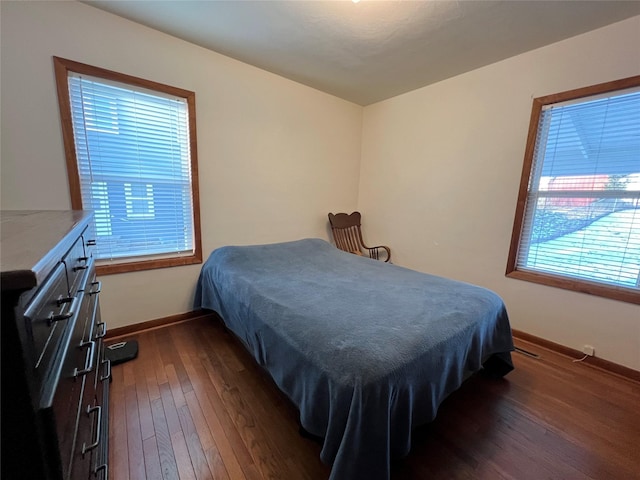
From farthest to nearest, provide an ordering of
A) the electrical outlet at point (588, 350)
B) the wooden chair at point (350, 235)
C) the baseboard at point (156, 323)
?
the wooden chair at point (350, 235), the baseboard at point (156, 323), the electrical outlet at point (588, 350)

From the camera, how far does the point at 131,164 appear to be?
6.95ft

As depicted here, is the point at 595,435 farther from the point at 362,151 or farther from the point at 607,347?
the point at 362,151

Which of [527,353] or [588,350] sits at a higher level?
[588,350]

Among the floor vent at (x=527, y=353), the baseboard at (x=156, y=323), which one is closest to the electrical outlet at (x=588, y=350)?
the floor vent at (x=527, y=353)

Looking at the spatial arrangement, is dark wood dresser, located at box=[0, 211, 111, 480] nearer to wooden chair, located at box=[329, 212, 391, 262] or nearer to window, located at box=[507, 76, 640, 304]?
wooden chair, located at box=[329, 212, 391, 262]

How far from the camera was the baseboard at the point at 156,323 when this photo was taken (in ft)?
7.13

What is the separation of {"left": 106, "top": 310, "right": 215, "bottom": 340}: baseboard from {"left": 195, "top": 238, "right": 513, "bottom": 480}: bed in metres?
0.58

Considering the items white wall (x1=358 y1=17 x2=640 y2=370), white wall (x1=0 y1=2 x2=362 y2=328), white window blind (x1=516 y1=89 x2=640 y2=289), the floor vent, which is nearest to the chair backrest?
white wall (x1=0 y1=2 x2=362 y2=328)

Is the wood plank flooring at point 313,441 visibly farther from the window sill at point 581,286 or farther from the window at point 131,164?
the window at point 131,164

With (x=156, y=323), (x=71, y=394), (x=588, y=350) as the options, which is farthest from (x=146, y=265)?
(x=588, y=350)

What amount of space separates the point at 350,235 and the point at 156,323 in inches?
93.5

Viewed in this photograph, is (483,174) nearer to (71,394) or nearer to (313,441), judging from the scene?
(313,441)

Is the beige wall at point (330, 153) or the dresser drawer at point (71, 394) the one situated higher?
the beige wall at point (330, 153)

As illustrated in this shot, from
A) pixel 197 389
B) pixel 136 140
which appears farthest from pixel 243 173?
pixel 197 389
